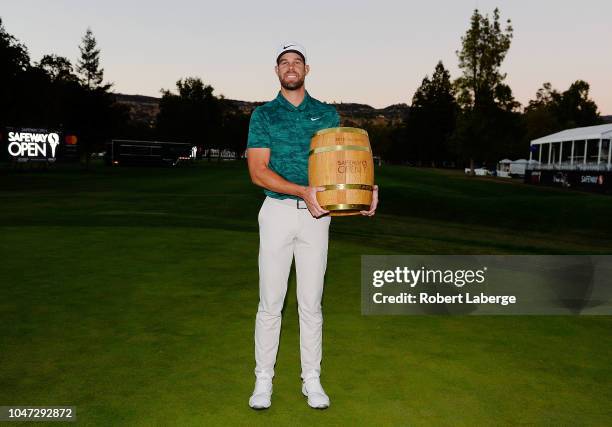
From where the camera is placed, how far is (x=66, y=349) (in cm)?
524

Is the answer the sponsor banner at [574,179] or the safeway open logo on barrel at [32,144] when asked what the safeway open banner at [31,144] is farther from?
the sponsor banner at [574,179]

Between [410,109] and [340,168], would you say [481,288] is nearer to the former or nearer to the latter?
[340,168]

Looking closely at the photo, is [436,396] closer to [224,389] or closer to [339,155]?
[224,389]

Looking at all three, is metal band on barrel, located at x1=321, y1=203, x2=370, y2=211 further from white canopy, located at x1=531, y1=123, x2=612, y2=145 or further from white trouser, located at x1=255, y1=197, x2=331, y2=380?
white canopy, located at x1=531, y1=123, x2=612, y2=145

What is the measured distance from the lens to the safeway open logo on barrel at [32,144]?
60312 mm

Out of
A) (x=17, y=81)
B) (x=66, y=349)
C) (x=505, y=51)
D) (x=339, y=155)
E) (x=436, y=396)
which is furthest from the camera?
(x=505, y=51)

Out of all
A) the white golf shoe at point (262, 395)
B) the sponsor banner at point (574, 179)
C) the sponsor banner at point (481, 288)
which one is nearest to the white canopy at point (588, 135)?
the sponsor banner at point (574, 179)

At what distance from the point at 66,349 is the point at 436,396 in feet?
10.5

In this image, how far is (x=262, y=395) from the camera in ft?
13.2

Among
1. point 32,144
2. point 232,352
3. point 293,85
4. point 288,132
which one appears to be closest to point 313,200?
point 288,132

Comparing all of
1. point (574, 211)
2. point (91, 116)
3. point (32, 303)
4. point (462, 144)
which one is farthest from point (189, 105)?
point (32, 303)

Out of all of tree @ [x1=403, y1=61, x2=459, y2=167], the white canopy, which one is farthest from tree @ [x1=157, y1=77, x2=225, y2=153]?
the white canopy

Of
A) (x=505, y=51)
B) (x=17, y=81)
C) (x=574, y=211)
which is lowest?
→ (x=574, y=211)

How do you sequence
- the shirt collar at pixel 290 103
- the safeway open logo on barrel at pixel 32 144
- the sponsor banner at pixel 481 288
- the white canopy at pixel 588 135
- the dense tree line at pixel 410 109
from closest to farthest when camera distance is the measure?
the shirt collar at pixel 290 103, the sponsor banner at pixel 481 288, the white canopy at pixel 588 135, the safeway open logo on barrel at pixel 32 144, the dense tree line at pixel 410 109
